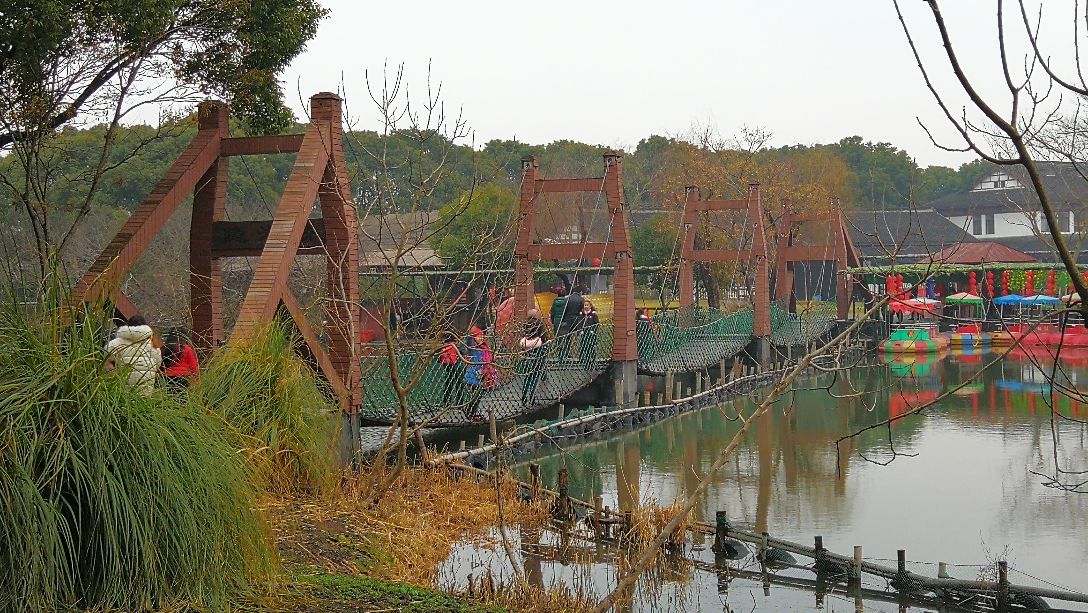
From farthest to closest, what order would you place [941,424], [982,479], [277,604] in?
1. [941,424]
2. [982,479]
3. [277,604]

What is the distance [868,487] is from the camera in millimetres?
12180

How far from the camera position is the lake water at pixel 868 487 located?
8023mm

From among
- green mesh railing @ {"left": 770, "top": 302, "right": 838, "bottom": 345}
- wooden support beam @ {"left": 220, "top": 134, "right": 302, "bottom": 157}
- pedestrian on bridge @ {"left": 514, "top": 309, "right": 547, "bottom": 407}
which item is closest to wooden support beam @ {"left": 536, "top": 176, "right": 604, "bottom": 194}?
pedestrian on bridge @ {"left": 514, "top": 309, "right": 547, "bottom": 407}

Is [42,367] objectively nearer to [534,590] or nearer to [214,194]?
[534,590]

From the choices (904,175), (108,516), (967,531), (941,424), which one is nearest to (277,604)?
(108,516)

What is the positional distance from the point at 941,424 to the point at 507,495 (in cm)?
981

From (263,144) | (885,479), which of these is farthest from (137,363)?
(885,479)

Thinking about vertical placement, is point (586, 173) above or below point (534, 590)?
above

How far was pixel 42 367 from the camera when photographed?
13.8 ft

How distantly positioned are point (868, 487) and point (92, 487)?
9458mm

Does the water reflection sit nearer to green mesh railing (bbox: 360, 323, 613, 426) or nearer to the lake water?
the lake water

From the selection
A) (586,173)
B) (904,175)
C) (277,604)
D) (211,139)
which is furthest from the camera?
(904,175)

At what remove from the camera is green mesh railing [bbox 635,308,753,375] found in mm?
17688

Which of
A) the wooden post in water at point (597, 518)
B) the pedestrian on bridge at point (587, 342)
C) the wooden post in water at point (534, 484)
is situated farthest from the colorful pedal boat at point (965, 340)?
the wooden post in water at point (597, 518)
